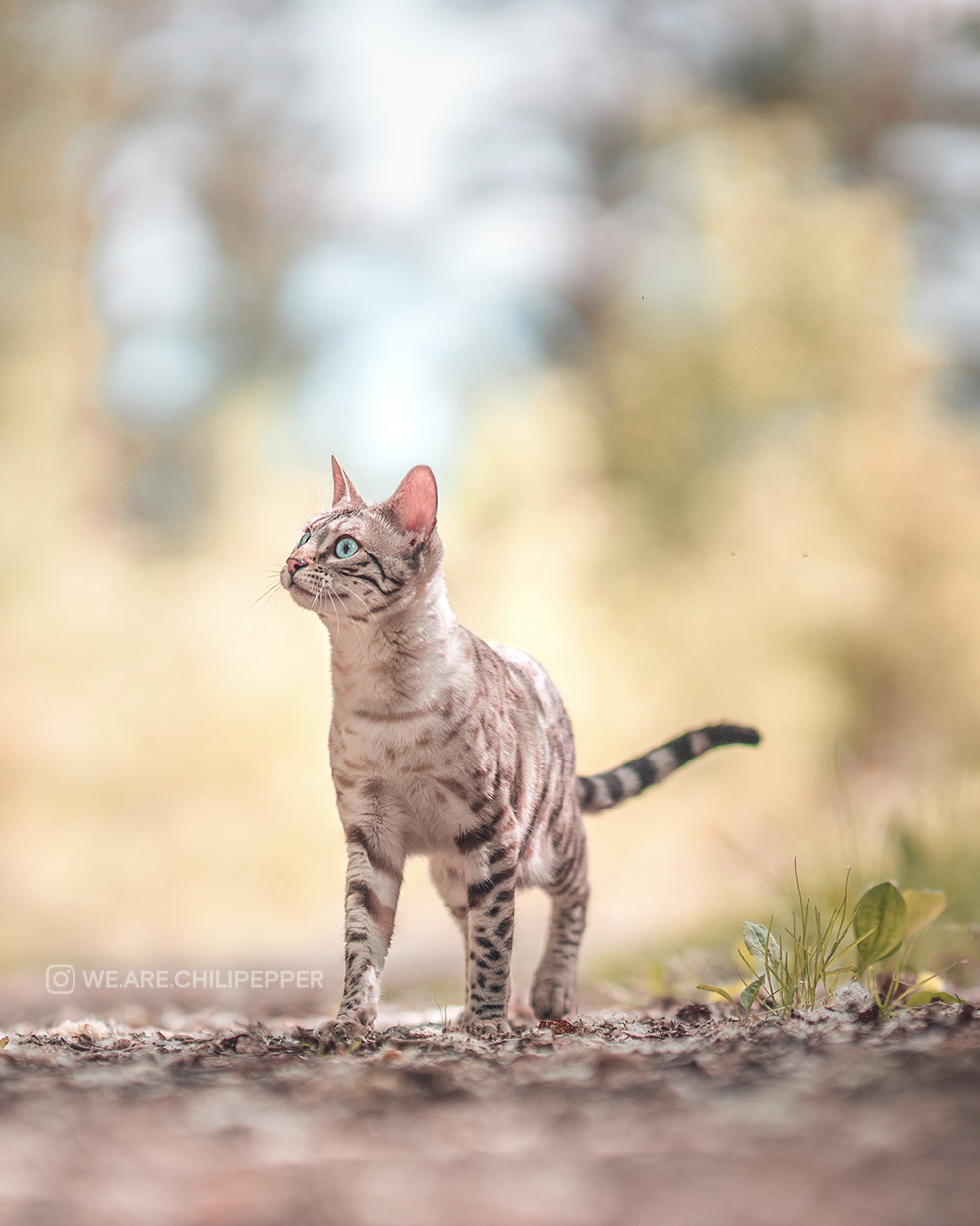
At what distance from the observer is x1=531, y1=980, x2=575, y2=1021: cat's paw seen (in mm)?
2953

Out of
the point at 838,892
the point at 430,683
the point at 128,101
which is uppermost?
the point at 128,101

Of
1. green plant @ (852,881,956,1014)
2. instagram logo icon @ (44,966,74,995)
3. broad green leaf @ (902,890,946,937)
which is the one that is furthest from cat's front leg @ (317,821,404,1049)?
instagram logo icon @ (44,966,74,995)

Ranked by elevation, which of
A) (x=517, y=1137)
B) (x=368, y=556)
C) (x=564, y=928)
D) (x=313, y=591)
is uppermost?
(x=368, y=556)

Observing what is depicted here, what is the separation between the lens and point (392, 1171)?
46.9 inches

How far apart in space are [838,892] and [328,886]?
5.82 m

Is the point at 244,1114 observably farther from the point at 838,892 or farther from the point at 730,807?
the point at 730,807

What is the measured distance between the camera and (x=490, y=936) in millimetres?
2424

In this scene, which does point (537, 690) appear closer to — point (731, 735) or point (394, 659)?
point (731, 735)

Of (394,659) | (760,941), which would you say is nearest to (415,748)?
(394,659)

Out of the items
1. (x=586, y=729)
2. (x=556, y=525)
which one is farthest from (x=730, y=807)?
(x=556, y=525)

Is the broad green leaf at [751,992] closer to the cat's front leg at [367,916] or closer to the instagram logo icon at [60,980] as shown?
the cat's front leg at [367,916]

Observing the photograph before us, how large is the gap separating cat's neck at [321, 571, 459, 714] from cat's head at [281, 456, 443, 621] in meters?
0.03

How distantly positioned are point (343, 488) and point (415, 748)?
35.4 inches

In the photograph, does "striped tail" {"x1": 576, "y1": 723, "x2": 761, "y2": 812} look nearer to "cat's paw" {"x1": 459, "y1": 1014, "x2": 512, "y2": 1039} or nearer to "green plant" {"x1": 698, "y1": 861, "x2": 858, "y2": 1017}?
"green plant" {"x1": 698, "y1": 861, "x2": 858, "y2": 1017}
